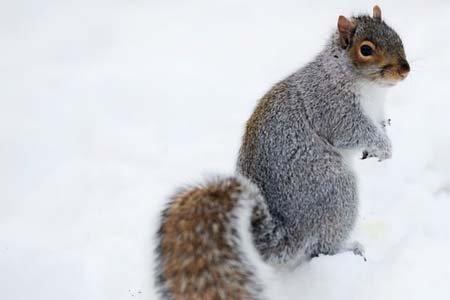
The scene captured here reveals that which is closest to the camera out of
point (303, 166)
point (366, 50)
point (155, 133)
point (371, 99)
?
point (303, 166)

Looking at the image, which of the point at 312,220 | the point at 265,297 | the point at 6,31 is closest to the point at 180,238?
the point at 265,297

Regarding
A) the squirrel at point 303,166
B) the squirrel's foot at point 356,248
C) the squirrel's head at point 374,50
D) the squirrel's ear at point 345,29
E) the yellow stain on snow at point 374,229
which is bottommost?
the squirrel's foot at point 356,248

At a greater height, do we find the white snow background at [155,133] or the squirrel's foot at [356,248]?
the white snow background at [155,133]

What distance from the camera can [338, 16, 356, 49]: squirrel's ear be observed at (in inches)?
107

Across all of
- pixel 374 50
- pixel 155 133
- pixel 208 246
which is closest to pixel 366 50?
pixel 374 50

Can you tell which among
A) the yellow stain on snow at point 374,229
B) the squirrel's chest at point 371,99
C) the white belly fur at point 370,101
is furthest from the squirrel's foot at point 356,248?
the squirrel's chest at point 371,99

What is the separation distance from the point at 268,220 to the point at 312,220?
0.20 meters

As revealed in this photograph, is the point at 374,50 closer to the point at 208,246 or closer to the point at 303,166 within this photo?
the point at 303,166

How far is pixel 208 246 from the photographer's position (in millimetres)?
2090

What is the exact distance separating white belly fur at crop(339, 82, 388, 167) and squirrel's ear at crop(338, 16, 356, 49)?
18 centimetres

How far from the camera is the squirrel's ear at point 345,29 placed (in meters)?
2.73

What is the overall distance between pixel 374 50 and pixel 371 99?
0.24m

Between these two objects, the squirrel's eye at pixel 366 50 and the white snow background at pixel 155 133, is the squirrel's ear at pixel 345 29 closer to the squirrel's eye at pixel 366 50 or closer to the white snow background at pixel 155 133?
the squirrel's eye at pixel 366 50

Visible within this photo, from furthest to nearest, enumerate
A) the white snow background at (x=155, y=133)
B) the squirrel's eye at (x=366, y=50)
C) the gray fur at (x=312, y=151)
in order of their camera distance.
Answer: the white snow background at (x=155, y=133), the squirrel's eye at (x=366, y=50), the gray fur at (x=312, y=151)
